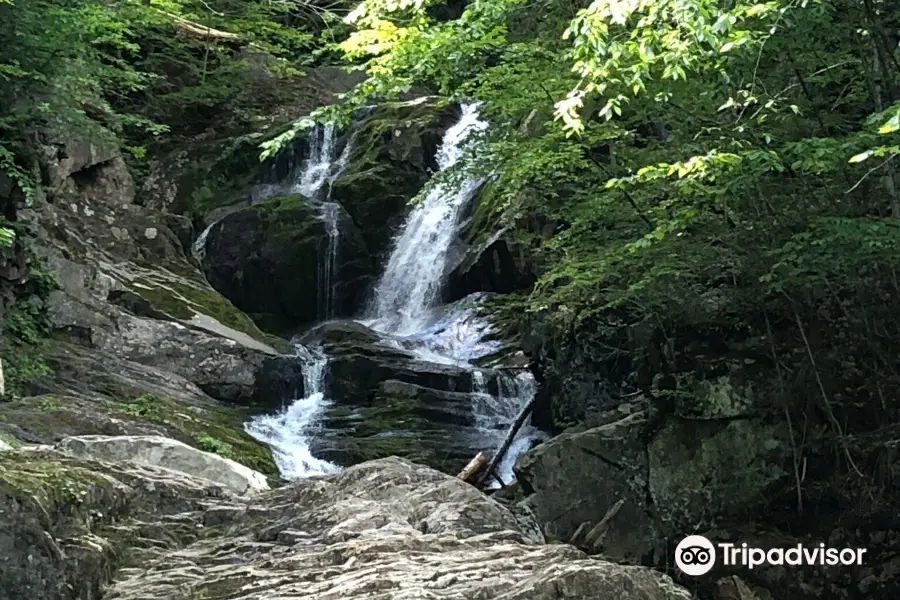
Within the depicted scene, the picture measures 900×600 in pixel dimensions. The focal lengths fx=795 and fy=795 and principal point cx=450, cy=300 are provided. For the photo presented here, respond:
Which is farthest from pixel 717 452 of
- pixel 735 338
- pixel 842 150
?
pixel 842 150

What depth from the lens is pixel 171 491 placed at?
3760 mm

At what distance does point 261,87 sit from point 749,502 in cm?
2076

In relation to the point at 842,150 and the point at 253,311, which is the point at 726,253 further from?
the point at 253,311

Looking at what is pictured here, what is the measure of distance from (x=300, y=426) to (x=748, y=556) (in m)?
7.58

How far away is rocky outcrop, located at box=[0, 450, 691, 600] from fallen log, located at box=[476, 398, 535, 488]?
6784mm

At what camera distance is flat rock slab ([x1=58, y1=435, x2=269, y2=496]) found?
459 cm

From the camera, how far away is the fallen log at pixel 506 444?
10759mm

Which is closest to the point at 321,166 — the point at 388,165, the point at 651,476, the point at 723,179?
the point at 388,165

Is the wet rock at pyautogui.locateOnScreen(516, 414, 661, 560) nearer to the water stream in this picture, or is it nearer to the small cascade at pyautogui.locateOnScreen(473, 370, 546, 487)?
the water stream

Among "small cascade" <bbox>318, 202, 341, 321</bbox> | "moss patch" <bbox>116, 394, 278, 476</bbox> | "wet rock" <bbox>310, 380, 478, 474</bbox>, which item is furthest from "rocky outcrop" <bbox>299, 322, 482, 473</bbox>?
"small cascade" <bbox>318, 202, 341, 321</bbox>

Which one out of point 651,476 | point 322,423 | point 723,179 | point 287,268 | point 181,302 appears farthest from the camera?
point 287,268

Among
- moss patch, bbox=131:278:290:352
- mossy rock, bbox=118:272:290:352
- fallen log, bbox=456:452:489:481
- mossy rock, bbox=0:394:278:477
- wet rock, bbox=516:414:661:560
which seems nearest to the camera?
mossy rock, bbox=0:394:278:477

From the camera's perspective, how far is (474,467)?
417 inches

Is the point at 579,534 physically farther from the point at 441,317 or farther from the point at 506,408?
the point at 441,317
